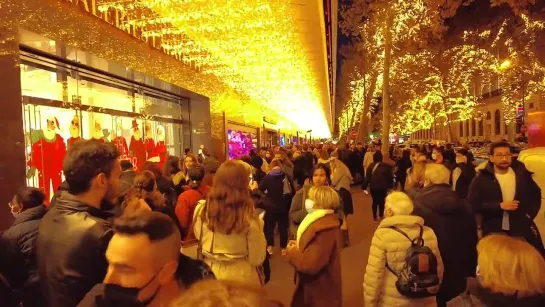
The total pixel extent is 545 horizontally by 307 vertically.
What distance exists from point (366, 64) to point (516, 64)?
47.4ft

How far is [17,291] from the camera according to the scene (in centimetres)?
381

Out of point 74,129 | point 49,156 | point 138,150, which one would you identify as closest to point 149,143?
point 138,150

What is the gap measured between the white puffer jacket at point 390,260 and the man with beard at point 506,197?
2.05 metres

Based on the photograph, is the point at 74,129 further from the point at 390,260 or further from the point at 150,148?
the point at 390,260

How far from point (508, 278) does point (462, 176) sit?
7346 mm

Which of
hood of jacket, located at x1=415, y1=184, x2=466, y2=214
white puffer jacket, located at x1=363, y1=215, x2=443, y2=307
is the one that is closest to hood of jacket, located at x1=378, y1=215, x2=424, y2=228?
white puffer jacket, located at x1=363, y1=215, x2=443, y2=307

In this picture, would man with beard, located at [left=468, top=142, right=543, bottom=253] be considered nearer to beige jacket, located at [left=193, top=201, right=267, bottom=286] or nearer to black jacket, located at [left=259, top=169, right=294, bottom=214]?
beige jacket, located at [left=193, top=201, right=267, bottom=286]

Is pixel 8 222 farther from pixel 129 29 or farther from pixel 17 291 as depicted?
pixel 129 29

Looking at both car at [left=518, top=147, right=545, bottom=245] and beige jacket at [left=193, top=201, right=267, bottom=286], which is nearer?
beige jacket at [left=193, top=201, right=267, bottom=286]

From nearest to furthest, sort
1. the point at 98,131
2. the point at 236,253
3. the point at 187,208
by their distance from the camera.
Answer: the point at 236,253, the point at 187,208, the point at 98,131

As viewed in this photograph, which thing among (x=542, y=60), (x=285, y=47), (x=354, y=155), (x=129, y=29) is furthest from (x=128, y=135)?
(x=542, y=60)

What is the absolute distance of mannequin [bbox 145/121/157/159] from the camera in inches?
496

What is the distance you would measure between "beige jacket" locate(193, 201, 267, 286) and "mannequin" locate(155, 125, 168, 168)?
986 cm

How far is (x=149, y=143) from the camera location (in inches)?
499
